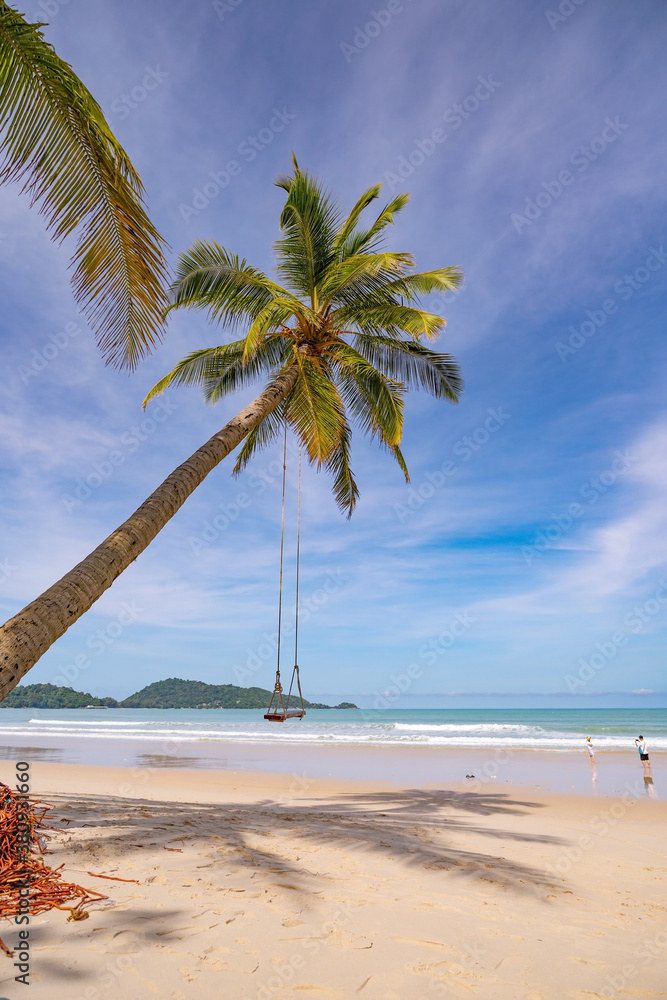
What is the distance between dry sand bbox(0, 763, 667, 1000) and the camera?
2738mm

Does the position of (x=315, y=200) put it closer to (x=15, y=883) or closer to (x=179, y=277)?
(x=179, y=277)

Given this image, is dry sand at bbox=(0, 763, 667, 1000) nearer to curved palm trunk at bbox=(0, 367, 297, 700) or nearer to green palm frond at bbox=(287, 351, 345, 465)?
curved palm trunk at bbox=(0, 367, 297, 700)

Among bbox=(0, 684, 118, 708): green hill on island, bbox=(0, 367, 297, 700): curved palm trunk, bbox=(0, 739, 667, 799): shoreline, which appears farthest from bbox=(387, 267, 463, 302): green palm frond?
bbox=(0, 684, 118, 708): green hill on island

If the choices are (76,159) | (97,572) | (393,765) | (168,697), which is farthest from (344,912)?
(168,697)

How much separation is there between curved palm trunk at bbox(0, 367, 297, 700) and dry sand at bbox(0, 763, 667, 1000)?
141cm

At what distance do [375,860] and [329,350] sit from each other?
7934 mm

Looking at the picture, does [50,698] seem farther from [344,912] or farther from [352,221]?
[344,912]

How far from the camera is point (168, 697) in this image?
293ft

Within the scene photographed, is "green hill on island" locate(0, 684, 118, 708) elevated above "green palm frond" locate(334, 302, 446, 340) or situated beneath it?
situated beneath

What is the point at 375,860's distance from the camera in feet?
16.4

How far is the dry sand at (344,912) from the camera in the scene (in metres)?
2.74

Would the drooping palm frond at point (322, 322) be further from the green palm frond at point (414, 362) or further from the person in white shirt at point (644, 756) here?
the person in white shirt at point (644, 756)

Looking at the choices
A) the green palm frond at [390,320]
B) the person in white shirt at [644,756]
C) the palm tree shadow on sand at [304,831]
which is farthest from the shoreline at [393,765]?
the green palm frond at [390,320]

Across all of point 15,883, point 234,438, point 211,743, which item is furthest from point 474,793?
point 211,743
